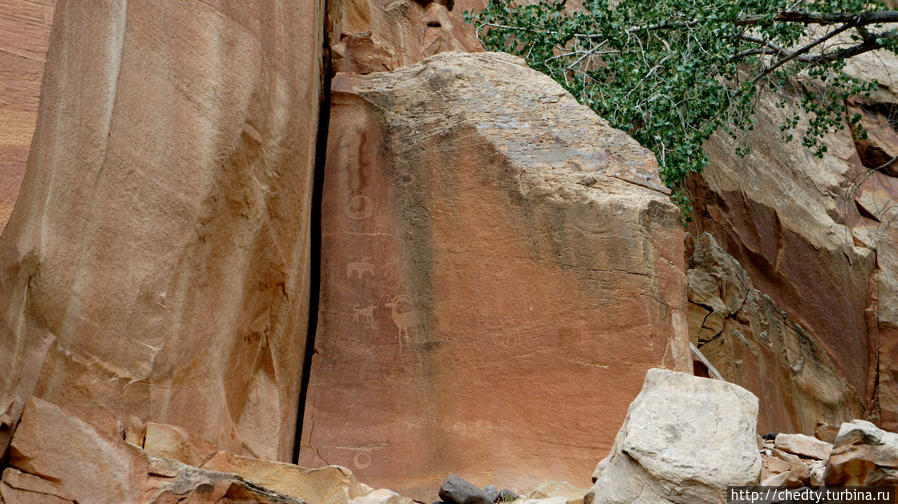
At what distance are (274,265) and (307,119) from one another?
1.22m

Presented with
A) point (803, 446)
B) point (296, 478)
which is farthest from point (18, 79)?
point (803, 446)

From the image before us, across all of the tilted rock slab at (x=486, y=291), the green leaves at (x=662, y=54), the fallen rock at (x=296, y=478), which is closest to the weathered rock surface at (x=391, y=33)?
the green leaves at (x=662, y=54)

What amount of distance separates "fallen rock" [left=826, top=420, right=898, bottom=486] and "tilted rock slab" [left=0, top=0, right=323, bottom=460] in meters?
3.53

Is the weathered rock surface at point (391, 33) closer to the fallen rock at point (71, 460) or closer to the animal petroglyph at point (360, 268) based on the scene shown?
the animal petroglyph at point (360, 268)

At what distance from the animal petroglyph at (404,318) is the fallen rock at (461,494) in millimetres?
1547

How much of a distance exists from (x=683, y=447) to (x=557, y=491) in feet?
4.75

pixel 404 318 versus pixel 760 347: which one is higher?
pixel 404 318

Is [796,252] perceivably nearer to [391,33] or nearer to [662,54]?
[662,54]

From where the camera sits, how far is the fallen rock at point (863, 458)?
578cm

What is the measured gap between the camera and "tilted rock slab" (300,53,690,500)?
25.2ft

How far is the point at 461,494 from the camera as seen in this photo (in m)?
6.82

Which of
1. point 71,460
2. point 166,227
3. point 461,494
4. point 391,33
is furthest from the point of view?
point 391,33

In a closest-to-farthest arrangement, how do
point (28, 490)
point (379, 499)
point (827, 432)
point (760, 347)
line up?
point (28, 490)
point (379, 499)
point (827, 432)
point (760, 347)

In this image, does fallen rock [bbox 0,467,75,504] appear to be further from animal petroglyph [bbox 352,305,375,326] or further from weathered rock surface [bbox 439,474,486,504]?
animal petroglyph [bbox 352,305,375,326]
